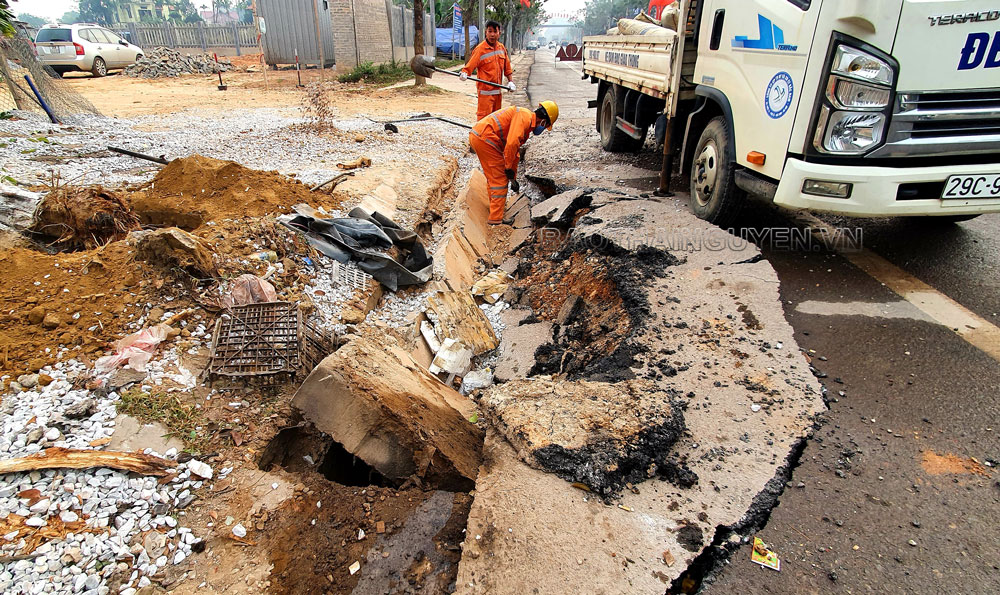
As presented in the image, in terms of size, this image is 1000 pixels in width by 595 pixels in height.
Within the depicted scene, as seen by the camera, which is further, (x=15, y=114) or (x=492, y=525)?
(x=15, y=114)

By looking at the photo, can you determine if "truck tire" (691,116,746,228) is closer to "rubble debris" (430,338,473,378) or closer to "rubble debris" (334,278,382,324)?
"rubble debris" (430,338,473,378)

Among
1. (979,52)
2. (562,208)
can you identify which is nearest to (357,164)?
(562,208)

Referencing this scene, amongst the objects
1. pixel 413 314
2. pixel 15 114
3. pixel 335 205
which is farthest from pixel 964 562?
pixel 15 114

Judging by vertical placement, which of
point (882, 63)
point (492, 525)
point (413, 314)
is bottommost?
point (413, 314)

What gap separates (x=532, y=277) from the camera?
4.63 meters

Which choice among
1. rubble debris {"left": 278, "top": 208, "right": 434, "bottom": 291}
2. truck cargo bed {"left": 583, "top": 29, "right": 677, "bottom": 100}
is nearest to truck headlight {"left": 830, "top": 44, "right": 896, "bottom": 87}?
truck cargo bed {"left": 583, "top": 29, "right": 677, "bottom": 100}

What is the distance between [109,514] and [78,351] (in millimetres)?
1081

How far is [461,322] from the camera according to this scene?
13.0 feet

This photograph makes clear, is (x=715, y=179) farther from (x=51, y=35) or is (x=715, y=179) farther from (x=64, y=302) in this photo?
(x=51, y=35)

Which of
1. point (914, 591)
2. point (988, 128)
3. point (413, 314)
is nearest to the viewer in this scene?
point (914, 591)

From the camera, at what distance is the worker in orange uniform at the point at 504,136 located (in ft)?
18.0

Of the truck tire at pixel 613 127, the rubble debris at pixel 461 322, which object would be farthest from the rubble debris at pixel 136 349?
the truck tire at pixel 613 127

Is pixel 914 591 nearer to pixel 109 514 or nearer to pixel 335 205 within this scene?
pixel 109 514

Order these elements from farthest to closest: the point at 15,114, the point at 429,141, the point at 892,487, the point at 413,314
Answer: the point at 429,141 → the point at 15,114 → the point at 413,314 → the point at 892,487
